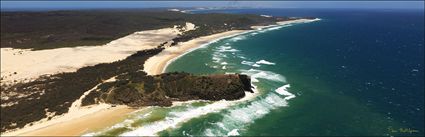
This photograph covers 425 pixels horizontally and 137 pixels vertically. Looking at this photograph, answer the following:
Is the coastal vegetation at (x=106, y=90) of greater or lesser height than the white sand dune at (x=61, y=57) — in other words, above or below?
below

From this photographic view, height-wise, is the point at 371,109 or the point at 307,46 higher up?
the point at 307,46

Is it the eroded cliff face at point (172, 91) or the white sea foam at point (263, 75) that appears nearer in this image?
the eroded cliff face at point (172, 91)

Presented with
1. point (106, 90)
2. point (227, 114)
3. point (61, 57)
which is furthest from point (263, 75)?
point (61, 57)

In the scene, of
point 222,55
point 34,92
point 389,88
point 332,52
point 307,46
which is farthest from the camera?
point 307,46

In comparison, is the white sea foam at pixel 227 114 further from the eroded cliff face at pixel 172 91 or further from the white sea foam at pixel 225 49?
the white sea foam at pixel 225 49

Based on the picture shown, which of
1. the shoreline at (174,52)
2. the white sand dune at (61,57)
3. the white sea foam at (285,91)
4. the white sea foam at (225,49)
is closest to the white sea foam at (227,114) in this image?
the white sea foam at (285,91)

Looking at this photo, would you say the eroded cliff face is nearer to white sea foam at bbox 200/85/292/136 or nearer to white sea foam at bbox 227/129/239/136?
white sea foam at bbox 200/85/292/136

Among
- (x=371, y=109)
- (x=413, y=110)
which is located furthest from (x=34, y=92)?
(x=413, y=110)

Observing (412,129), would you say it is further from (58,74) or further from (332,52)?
(332,52)
